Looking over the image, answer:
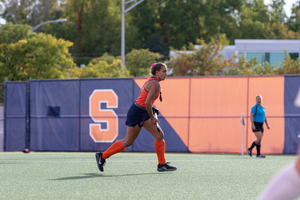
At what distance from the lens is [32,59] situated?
22953 mm

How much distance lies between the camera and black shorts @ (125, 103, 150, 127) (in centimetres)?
782

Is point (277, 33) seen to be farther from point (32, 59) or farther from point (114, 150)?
point (114, 150)

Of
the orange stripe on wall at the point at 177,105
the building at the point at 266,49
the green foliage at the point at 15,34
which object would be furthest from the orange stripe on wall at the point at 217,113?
the building at the point at 266,49

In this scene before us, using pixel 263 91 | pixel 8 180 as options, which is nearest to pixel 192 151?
pixel 263 91

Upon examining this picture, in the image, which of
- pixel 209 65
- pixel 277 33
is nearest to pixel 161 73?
pixel 209 65

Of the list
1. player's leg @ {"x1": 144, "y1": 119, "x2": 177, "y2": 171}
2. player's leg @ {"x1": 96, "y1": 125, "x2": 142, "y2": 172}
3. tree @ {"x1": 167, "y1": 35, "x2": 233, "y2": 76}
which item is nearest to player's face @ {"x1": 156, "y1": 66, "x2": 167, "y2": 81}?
player's leg @ {"x1": 144, "y1": 119, "x2": 177, "y2": 171}

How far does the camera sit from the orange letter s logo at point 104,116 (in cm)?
1631

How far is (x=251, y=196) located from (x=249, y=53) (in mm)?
37044

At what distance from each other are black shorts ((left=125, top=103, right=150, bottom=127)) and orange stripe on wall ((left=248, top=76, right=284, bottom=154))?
799 centimetres

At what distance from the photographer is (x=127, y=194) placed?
5.52m

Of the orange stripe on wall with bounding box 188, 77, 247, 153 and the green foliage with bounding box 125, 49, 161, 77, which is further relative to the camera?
the green foliage with bounding box 125, 49, 161, 77

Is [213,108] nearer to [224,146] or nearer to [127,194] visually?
[224,146]

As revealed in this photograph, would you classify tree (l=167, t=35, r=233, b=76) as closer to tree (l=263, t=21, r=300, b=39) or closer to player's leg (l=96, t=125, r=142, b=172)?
player's leg (l=96, t=125, r=142, b=172)

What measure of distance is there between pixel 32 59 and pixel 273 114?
12710 mm
